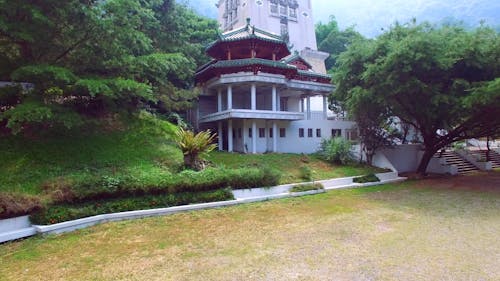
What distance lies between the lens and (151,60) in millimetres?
11445

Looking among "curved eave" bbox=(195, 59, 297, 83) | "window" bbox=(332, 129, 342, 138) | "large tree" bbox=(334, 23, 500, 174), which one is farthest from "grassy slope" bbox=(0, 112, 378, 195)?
"window" bbox=(332, 129, 342, 138)

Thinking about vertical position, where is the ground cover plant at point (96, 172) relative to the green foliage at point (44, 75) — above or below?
below

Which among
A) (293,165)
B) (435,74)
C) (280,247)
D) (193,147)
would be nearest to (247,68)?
(293,165)

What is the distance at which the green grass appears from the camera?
46.2ft

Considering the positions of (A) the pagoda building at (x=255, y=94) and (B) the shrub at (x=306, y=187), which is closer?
(B) the shrub at (x=306, y=187)

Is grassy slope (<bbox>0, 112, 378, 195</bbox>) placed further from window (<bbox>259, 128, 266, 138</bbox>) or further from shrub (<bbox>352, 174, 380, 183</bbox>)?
window (<bbox>259, 128, 266, 138</bbox>)

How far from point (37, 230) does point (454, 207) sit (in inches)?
457

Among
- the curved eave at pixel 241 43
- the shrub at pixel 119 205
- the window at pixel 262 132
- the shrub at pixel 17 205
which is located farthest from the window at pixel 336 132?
the shrub at pixel 17 205

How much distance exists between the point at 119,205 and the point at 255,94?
1315 cm

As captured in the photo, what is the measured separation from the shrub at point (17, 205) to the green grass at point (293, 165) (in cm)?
744

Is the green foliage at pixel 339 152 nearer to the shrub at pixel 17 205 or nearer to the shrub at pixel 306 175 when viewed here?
the shrub at pixel 306 175

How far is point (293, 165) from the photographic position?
612 inches

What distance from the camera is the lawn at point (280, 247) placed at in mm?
5164

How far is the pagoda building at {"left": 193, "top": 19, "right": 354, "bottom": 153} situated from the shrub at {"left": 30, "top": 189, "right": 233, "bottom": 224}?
8152 millimetres
